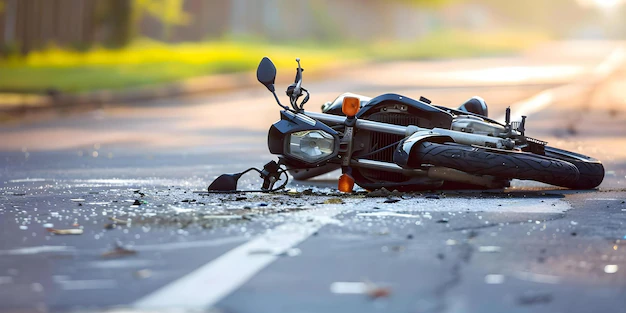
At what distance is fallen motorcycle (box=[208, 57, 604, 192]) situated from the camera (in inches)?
352

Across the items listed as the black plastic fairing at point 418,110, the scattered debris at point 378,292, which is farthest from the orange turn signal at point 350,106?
the scattered debris at point 378,292

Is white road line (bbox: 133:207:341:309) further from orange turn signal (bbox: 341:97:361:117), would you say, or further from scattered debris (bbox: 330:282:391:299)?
orange turn signal (bbox: 341:97:361:117)

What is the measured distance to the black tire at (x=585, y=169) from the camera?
9648mm

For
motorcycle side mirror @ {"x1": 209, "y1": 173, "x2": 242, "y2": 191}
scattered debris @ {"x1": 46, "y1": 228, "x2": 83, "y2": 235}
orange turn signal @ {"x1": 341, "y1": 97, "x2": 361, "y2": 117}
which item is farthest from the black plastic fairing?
scattered debris @ {"x1": 46, "y1": 228, "x2": 83, "y2": 235}

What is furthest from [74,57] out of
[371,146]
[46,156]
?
[371,146]

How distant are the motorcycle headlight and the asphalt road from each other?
31 centimetres

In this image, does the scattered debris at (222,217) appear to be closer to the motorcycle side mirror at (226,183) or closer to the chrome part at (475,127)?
the motorcycle side mirror at (226,183)

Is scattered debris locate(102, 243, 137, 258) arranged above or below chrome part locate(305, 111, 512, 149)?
below

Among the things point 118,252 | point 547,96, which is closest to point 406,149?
point 118,252

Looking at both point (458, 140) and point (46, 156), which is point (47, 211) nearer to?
point (458, 140)

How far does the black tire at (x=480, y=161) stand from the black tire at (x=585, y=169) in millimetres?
684

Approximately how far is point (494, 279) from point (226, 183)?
12.8 feet

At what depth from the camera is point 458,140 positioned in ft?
30.2

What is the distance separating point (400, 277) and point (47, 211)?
3.34m
